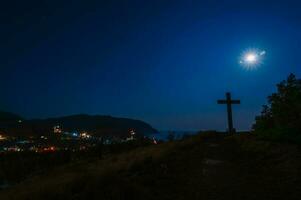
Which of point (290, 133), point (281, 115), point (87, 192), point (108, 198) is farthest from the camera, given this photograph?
point (281, 115)

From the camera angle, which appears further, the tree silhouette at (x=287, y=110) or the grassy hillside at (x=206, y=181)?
the tree silhouette at (x=287, y=110)

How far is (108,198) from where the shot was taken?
755 centimetres

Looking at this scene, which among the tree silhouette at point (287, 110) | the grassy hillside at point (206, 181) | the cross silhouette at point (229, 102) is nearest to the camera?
the grassy hillside at point (206, 181)

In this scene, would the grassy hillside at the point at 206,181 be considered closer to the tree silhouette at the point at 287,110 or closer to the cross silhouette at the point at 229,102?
the tree silhouette at the point at 287,110

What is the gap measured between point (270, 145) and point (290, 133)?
92 centimetres

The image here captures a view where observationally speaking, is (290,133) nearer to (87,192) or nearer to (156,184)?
(156,184)

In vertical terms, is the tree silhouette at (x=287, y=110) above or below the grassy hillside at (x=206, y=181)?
above

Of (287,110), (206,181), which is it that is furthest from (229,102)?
(206,181)

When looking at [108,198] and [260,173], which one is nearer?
[108,198]

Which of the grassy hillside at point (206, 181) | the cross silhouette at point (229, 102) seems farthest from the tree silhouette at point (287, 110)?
the cross silhouette at point (229, 102)

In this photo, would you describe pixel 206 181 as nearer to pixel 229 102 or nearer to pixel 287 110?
pixel 287 110

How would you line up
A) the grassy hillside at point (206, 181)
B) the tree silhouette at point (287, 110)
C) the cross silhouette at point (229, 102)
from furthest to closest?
the cross silhouette at point (229, 102)
the tree silhouette at point (287, 110)
the grassy hillside at point (206, 181)

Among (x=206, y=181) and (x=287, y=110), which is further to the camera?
(x=287, y=110)


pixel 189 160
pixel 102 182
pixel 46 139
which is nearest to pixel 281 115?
pixel 189 160
